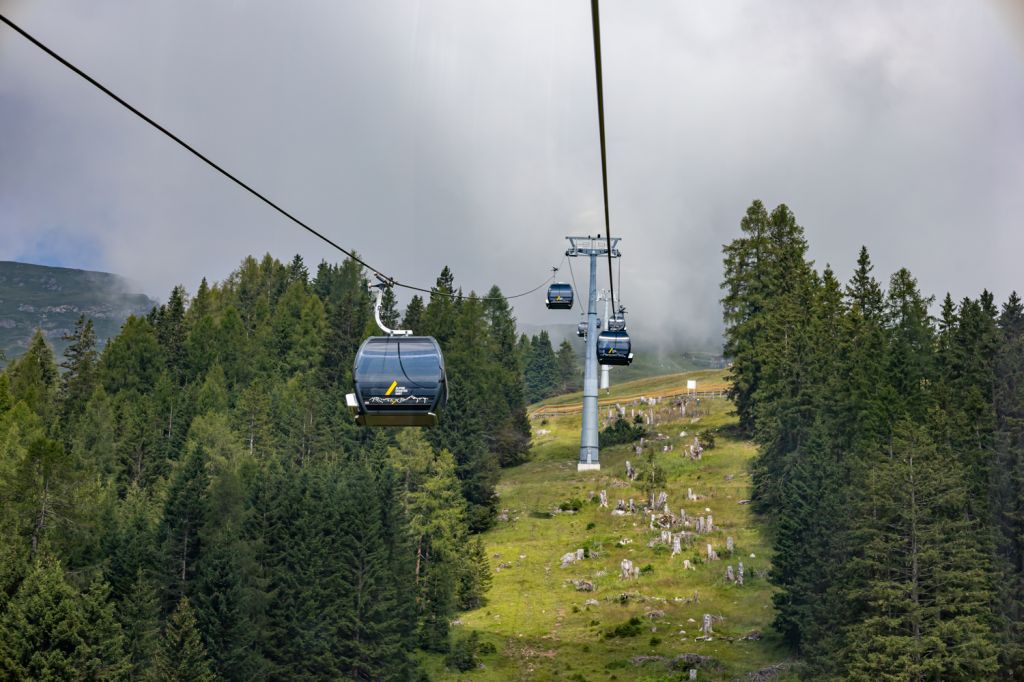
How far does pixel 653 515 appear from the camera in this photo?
229ft

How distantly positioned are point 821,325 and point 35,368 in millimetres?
78967

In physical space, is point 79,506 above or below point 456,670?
above

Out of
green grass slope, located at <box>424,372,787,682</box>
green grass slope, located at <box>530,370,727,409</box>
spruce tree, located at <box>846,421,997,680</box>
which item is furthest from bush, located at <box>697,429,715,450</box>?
green grass slope, located at <box>530,370,727,409</box>

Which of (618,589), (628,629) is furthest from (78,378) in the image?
(628,629)

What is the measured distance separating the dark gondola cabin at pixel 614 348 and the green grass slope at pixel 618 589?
15.1 meters

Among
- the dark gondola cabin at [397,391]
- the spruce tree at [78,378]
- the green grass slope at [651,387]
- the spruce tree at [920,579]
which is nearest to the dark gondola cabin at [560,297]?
the spruce tree at [920,579]

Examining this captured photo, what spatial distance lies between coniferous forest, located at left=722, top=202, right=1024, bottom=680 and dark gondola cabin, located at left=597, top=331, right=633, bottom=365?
1217 centimetres

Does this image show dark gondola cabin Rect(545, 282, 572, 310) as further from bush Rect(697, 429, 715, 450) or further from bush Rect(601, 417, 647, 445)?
bush Rect(601, 417, 647, 445)

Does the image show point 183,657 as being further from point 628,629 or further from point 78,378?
point 78,378

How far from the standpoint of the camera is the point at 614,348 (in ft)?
160

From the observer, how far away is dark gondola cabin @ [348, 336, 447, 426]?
2019 centimetres

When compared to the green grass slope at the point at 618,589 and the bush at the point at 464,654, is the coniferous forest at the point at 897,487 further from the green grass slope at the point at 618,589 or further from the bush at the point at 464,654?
the bush at the point at 464,654

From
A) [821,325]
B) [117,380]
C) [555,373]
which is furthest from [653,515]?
[555,373]

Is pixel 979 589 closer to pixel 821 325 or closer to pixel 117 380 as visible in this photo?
pixel 821 325
